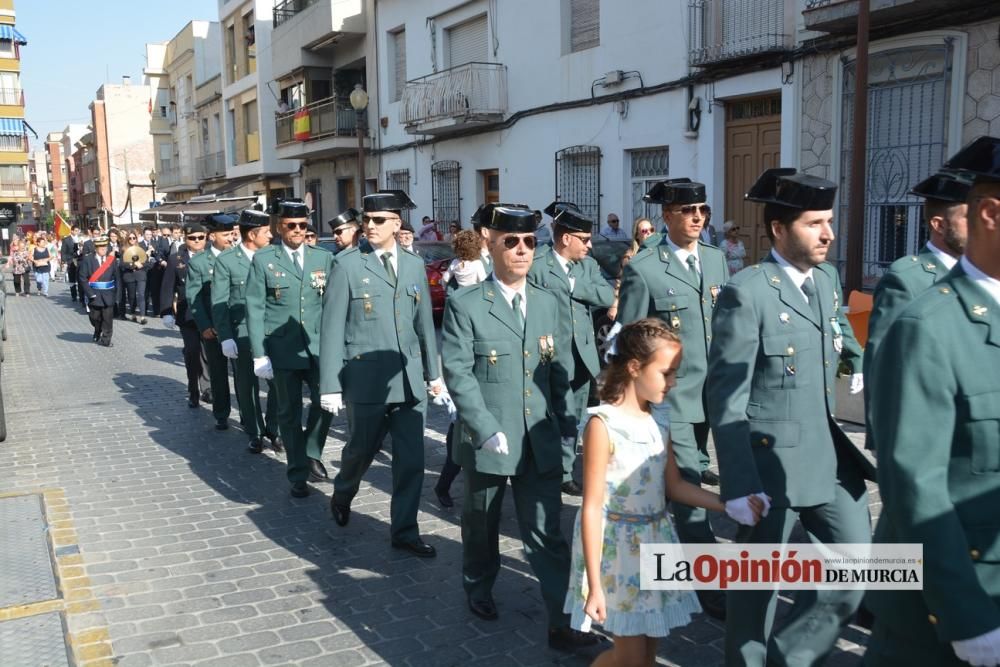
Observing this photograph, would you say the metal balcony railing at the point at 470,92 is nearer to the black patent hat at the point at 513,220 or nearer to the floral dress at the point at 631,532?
the black patent hat at the point at 513,220

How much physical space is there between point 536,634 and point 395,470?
4.88ft

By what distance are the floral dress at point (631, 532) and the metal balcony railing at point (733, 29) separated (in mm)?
11513

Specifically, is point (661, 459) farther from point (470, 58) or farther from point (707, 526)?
point (470, 58)

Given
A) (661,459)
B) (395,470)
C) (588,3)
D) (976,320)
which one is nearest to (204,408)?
(395,470)

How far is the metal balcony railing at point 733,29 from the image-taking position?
13258mm

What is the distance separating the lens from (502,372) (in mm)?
4102

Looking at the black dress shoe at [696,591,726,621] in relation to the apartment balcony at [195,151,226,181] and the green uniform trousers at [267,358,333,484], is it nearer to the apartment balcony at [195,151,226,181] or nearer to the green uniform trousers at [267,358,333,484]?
the green uniform trousers at [267,358,333,484]

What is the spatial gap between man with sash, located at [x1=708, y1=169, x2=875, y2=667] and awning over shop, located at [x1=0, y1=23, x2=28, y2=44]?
71.4 meters

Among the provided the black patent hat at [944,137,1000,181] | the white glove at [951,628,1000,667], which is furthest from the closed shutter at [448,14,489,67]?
the white glove at [951,628,1000,667]

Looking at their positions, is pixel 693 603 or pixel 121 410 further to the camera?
pixel 121 410

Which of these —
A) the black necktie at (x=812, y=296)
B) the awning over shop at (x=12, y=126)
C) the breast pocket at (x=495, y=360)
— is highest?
the awning over shop at (x=12, y=126)

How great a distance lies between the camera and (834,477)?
3312 millimetres

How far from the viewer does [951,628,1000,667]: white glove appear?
194 centimetres

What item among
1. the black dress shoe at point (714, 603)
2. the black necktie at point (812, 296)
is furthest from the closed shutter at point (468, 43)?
the black necktie at point (812, 296)
